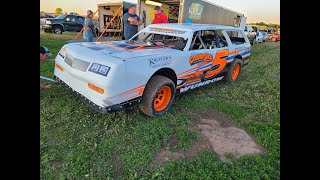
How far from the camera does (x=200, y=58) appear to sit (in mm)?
4262

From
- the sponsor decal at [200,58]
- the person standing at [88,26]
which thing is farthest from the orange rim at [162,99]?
the person standing at [88,26]

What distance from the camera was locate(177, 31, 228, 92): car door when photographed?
4043 millimetres

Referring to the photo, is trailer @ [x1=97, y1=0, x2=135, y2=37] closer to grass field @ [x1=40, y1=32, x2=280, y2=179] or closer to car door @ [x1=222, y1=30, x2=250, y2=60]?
car door @ [x1=222, y1=30, x2=250, y2=60]

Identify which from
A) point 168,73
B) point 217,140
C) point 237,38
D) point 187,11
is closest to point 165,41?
point 168,73

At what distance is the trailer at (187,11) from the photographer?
334 inches

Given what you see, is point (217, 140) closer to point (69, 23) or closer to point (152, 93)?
point (152, 93)

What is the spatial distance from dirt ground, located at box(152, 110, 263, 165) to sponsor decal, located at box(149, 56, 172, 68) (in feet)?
3.41

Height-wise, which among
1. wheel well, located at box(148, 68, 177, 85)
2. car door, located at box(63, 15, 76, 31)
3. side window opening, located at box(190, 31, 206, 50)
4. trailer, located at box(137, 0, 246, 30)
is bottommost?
wheel well, located at box(148, 68, 177, 85)

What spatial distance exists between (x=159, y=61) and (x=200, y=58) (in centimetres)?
113

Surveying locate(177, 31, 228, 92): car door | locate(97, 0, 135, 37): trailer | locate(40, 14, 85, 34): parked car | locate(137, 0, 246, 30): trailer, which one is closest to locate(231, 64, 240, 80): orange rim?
locate(177, 31, 228, 92): car door

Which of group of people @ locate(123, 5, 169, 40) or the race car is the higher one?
group of people @ locate(123, 5, 169, 40)

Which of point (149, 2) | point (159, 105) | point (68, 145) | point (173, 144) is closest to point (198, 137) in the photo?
point (173, 144)

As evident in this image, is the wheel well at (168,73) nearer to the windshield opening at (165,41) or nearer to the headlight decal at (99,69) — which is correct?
the windshield opening at (165,41)
